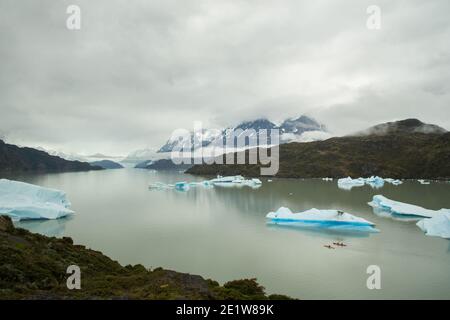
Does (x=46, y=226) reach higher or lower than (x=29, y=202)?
lower

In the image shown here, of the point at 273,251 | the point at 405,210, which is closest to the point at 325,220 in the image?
the point at 273,251

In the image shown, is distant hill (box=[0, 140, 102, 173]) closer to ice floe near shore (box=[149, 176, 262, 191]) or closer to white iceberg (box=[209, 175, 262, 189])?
ice floe near shore (box=[149, 176, 262, 191])

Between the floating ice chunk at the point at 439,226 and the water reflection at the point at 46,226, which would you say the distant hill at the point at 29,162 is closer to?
the water reflection at the point at 46,226

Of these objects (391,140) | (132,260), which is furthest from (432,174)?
(132,260)

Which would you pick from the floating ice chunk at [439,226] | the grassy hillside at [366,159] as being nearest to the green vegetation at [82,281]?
the floating ice chunk at [439,226]

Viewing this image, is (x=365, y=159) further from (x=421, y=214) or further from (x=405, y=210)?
(x=421, y=214)

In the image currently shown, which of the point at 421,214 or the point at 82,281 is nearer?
the point at 82,281
